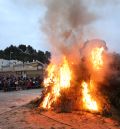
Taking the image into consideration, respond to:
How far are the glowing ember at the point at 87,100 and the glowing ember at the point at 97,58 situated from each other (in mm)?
1052

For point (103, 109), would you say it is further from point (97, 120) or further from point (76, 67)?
point (76, 67)

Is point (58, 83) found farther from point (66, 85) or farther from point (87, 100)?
point (87, 100)

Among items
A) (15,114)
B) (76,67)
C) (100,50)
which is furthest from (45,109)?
(100,50)

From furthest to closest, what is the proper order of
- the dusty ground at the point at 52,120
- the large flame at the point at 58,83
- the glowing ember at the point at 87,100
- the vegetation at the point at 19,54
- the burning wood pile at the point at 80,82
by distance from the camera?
the vegetation at the point at 19,54 → the large flame at the point at 58,83 → the burning wood pile at the point at 80,82 → the glowing ember at the point at 87,100 → the dusty ground at the point at 52,120

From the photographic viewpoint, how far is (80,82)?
17172 mm

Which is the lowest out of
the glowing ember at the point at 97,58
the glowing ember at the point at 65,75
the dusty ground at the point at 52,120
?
the dusty ground at the point at 52,120

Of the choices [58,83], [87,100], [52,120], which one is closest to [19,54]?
[58,83]

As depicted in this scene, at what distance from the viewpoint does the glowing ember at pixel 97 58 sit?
16.9 metres

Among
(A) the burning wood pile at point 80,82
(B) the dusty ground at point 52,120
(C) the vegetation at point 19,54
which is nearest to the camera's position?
(B) the dusty ground at point 52,120

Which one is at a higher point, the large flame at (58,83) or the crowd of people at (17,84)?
the crowd of people at (17,84)

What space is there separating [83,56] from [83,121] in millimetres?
4427

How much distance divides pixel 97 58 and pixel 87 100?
219 cm

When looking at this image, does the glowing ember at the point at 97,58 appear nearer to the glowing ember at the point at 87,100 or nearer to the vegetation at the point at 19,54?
the glowing ember at the point at 87,100

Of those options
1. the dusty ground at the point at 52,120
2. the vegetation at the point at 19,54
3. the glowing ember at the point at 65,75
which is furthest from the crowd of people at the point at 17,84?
the vegetation at the point at 19,54
